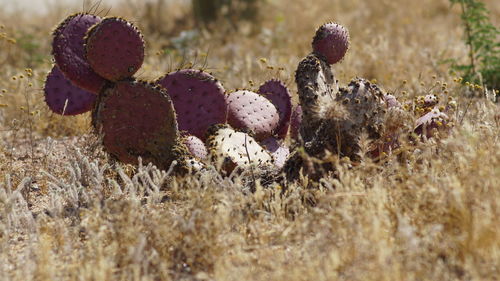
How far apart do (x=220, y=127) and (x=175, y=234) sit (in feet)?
4.71

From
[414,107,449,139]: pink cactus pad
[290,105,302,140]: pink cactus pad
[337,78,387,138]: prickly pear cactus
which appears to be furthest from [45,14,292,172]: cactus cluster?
[414,107,449,139]: pink cactus pad

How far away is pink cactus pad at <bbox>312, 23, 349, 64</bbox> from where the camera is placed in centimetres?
422

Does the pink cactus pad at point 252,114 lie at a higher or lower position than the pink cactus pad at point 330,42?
lower

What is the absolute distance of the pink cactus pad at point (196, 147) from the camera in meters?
4.34

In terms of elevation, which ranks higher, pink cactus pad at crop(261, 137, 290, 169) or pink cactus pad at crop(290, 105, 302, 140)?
pink cactus pad at crop(290, 105, 302, 140)

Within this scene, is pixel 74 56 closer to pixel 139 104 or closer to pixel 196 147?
pixel 139 104

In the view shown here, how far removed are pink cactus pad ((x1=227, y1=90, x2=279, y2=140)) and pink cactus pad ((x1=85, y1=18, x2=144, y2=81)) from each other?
0.92 metres

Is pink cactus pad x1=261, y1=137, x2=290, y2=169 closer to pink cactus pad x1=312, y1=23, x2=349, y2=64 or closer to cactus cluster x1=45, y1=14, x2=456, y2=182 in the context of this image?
cactus cluster x1=45, y1=14, x2=456, y2=182

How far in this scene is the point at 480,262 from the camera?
280 centimetres

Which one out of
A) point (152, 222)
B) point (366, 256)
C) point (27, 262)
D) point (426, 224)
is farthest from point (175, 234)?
point (426, 224)

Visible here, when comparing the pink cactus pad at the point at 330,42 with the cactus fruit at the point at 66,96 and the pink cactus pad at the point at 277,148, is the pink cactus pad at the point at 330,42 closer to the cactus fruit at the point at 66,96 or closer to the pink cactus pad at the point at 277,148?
the pink cactus pad at the point at 277,148

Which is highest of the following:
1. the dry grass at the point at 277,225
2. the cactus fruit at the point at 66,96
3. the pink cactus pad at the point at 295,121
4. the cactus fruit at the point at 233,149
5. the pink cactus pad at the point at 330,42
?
the pink cactus pad at the point at 330,42

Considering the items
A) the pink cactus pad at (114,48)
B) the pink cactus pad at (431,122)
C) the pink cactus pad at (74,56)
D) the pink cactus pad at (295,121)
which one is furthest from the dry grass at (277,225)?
the pink cactus pad at (295,121)

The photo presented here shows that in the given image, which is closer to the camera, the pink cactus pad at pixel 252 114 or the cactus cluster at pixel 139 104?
the cactus cluster at pixel 139 104
